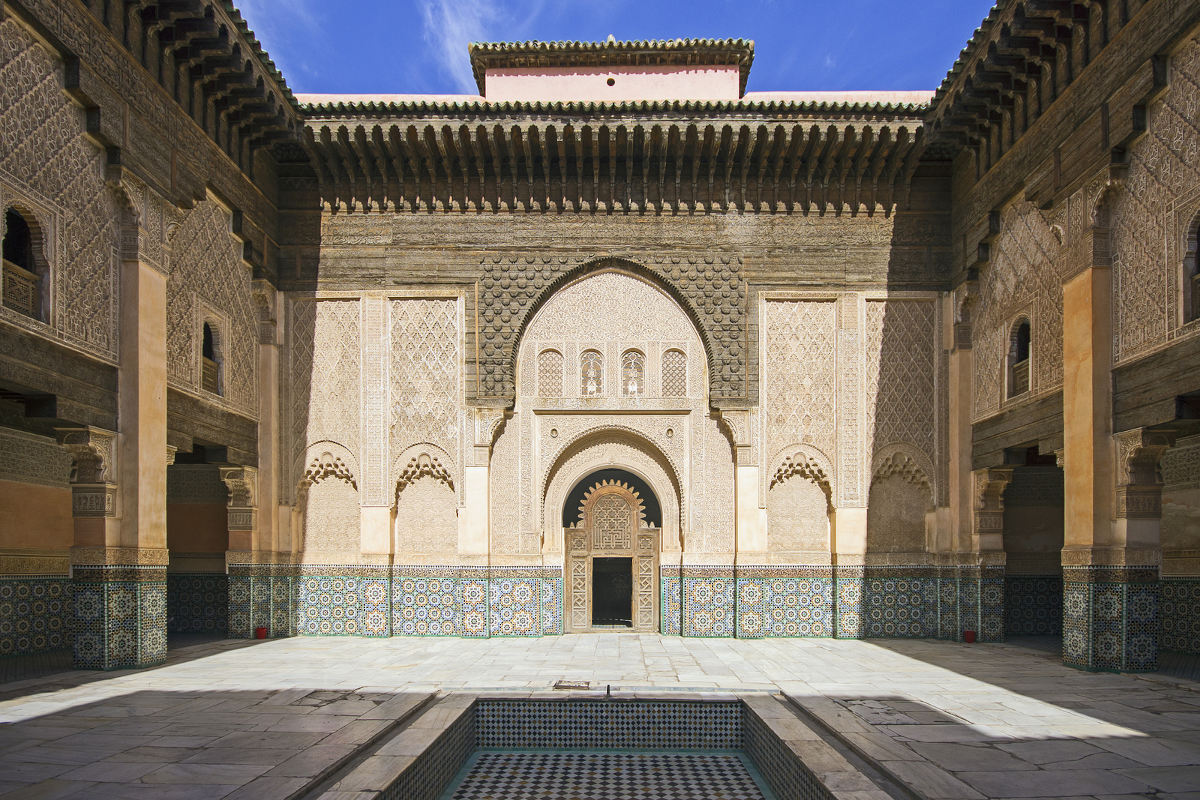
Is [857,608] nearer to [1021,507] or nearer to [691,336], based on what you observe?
[1021,507]

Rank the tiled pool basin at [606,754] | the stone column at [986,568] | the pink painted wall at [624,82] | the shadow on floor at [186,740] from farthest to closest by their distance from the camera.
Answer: the pink painted wall at [624,82], the stone column at [986,568], the tiled pool basin at [606,754], the shadow on floor at [186,740]

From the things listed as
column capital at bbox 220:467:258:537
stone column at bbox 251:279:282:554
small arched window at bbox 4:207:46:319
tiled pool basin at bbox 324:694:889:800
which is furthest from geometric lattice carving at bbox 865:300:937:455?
small arched window at bbox 4:207:46:319

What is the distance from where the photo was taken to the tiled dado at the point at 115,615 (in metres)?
5.64

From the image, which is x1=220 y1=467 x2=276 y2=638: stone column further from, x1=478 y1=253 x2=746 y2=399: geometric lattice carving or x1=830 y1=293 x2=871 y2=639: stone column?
x1=830 y1=293 x2=871 y2=639: stone column

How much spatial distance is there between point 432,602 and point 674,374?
289 cm

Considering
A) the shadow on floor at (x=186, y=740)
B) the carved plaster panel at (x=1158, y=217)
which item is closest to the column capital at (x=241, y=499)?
the shadow on floor at (x=186, y=740)

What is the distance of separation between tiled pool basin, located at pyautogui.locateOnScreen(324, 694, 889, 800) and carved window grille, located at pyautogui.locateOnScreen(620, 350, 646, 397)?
3625 millimetres

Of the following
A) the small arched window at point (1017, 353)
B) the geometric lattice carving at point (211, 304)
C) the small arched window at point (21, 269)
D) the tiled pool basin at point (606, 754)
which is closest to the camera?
the tiled pool basin at point (606, 754)

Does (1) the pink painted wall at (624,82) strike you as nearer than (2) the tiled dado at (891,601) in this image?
No

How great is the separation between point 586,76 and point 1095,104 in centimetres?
488

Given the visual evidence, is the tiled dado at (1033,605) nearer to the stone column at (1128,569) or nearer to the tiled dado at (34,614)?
the stone column at (1128,569)

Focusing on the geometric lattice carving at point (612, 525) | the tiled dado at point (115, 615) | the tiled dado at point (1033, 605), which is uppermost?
the geometric lattice carving at point (612, 525)

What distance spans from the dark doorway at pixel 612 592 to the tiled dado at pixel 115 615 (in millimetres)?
3763

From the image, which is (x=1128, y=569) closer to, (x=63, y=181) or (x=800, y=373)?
(x=800, y=373)
